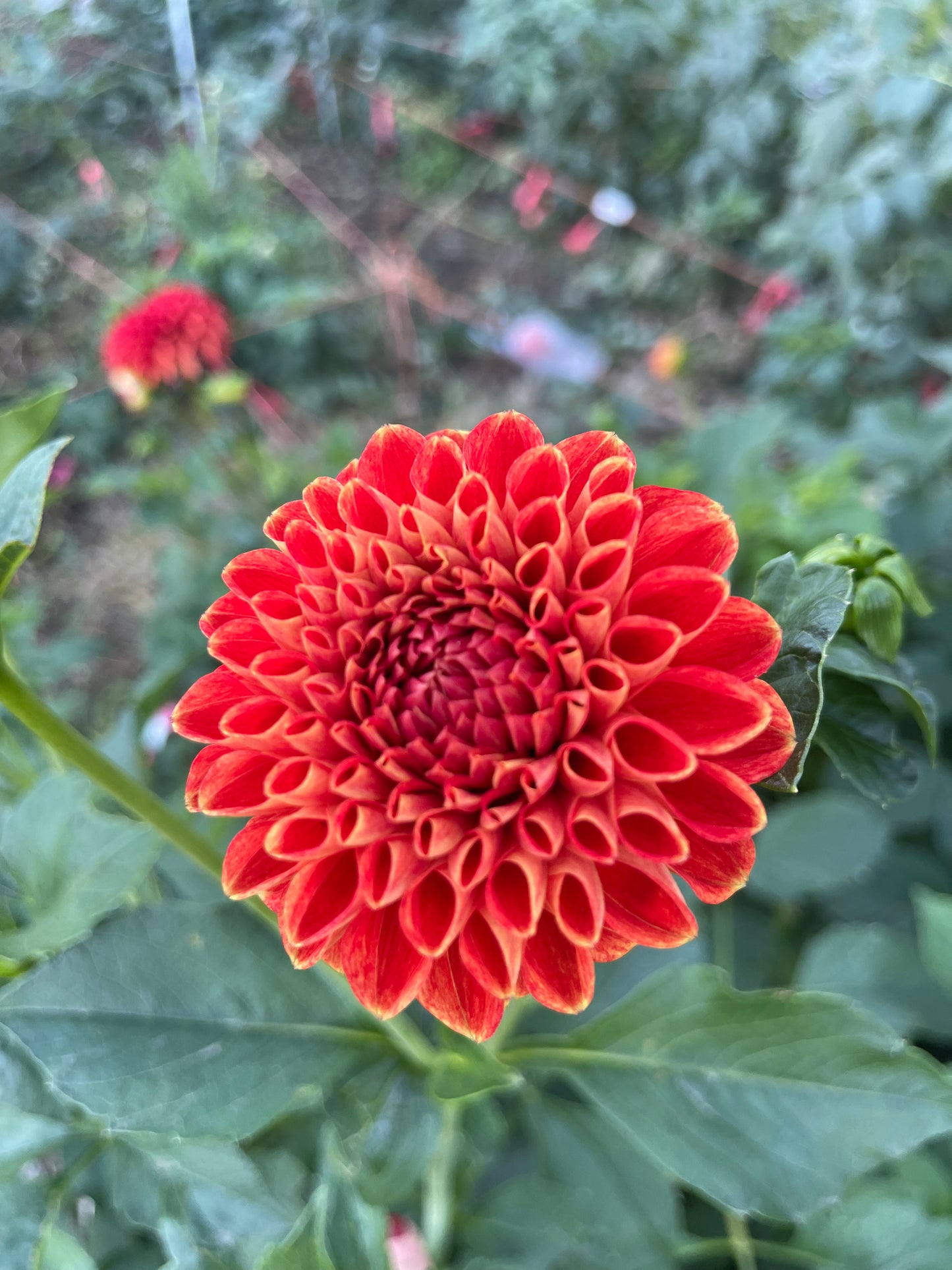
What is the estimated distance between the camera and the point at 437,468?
44cm

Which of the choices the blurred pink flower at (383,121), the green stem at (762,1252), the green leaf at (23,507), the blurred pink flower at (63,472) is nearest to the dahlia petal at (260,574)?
the green leaf at (23,507)

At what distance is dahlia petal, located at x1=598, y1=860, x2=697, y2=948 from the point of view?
39cm

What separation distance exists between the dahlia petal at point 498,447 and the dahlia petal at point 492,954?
0.22m

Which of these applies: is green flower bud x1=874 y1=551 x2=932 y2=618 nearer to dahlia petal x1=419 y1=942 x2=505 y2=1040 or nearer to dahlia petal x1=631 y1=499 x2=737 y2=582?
dahlia petal x1=631 y1=499 x2=737 y2=582

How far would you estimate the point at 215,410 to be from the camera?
1944mm

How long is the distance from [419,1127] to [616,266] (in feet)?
7.86

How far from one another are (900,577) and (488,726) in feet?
0.88

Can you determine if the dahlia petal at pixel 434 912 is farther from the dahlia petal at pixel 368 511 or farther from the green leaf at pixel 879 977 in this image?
the green leaf at pixel 879 977

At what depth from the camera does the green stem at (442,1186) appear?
25.7 inches

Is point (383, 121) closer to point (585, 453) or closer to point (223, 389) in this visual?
point (223, 389)

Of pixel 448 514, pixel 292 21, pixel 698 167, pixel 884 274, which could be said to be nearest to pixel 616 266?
pixel 698 167

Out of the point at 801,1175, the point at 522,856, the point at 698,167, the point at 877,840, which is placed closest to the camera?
the point at 522,856

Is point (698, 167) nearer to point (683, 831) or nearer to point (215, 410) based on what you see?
point (215, 410)

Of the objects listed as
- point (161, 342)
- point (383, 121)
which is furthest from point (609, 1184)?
point (383, 121)
